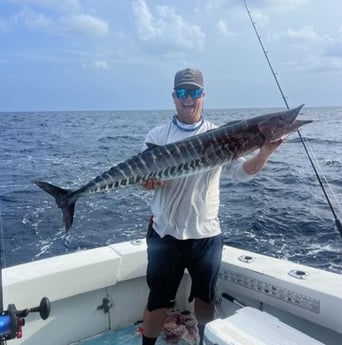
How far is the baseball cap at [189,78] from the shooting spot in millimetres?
3066

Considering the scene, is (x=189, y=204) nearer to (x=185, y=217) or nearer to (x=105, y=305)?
(x=185, y=217)

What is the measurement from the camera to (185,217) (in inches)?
122

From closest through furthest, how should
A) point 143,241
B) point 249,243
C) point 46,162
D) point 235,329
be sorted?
point 235,329
point 143,241
point 249,243
point 46,162

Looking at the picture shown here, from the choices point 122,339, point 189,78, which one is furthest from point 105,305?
point 189,78

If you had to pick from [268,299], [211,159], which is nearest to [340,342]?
[268,299]

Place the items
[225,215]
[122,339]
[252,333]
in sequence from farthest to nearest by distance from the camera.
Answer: [225,215]
[122,339]
[252,333]

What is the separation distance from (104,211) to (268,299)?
7056 millimetres

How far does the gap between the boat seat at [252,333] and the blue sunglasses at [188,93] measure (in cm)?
152

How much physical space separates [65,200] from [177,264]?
3.11 ft

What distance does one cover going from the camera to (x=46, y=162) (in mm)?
17297

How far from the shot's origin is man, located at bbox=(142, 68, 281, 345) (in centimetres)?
309

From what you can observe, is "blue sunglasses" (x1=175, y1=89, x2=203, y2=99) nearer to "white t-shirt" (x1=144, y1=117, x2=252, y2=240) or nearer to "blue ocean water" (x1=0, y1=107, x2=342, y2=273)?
"white t-shirt" (x1=144, y1=117, x2=252, y2=240)

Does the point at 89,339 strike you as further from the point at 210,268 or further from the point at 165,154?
the point at 165,154

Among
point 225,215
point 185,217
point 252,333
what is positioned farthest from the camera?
point 225,215
